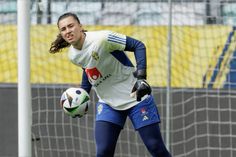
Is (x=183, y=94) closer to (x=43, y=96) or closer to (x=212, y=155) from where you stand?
(x=212, y=155)

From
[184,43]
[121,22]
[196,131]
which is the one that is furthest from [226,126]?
[121,22]

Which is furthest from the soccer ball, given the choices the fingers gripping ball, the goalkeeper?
the fingers gripping ball

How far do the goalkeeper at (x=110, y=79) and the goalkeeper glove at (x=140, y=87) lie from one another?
137mm

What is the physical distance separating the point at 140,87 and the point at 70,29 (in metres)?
0.79

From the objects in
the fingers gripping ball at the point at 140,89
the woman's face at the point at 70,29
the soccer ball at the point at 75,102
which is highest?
the woman's face at the point at 70,29

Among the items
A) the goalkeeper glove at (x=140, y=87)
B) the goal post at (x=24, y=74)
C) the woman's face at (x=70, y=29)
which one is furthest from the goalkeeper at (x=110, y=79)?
the goal post at (x=24, y=74)

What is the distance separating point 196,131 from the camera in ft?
28.5

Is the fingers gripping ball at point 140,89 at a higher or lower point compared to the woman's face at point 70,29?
lower

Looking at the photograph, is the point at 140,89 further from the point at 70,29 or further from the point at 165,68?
the point at 165,68

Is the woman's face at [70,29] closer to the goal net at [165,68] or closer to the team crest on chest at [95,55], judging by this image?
the team crest on chest at [95,55]

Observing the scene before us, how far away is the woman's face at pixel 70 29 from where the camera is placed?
20.1ft

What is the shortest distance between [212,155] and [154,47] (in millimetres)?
1445

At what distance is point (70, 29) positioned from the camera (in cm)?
615

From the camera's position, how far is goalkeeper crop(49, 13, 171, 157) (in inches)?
244
